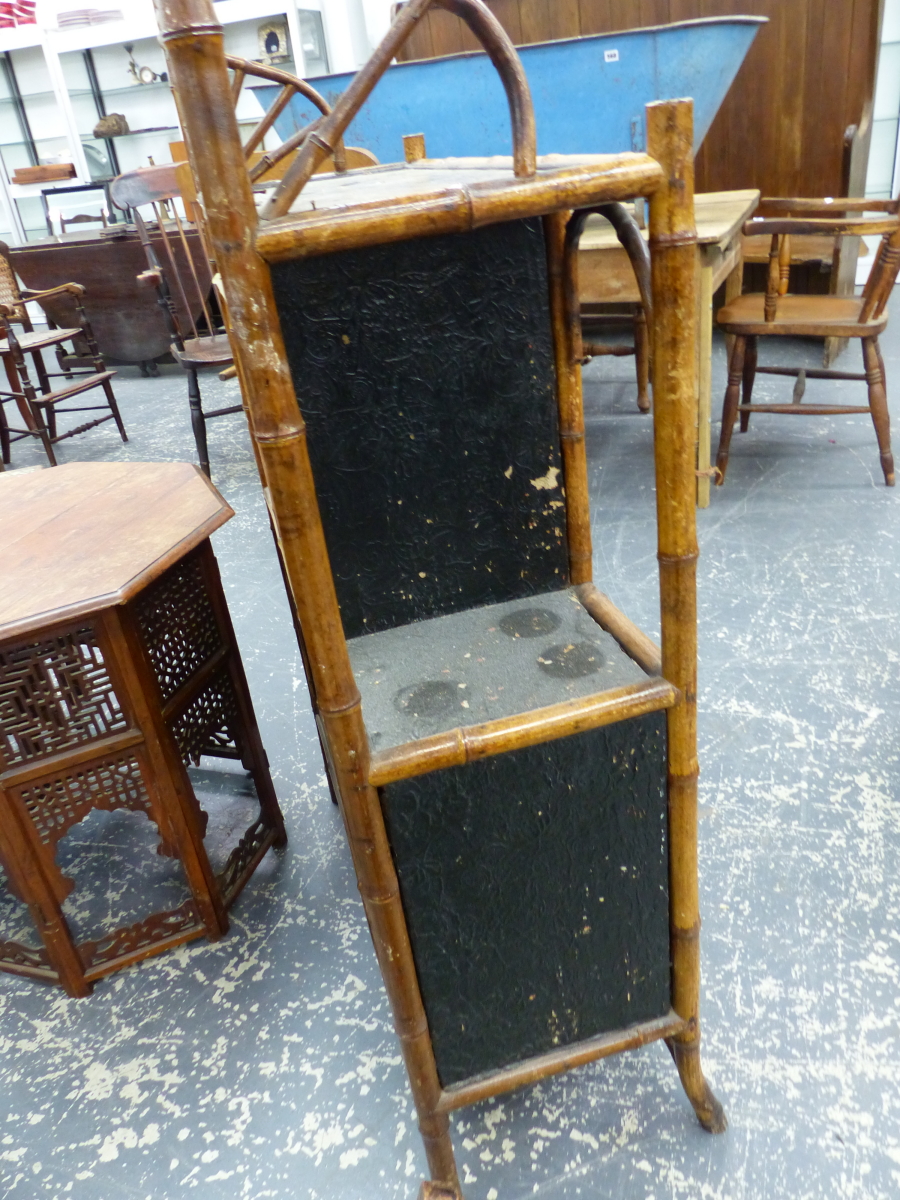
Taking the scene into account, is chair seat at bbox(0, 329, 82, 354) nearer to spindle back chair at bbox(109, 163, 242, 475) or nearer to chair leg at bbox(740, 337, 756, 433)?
spindle back chair at bbox(109, 163, 242, 475)

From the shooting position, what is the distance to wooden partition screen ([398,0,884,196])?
4.00 meters

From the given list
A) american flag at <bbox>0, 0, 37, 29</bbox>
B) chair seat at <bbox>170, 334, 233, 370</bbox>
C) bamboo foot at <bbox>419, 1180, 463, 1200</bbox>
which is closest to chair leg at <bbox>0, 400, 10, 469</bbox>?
chair seat at <bbox>170, 334, 233, 370</bbox>

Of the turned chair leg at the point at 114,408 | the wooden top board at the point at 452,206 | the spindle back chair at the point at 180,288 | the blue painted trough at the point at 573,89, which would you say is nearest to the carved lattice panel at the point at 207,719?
the wooden top board at the point at 452,206

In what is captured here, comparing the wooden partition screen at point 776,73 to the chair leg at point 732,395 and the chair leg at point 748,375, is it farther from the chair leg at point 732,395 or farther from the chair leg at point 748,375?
the chair leg at point 732,395

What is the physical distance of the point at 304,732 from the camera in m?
2.10

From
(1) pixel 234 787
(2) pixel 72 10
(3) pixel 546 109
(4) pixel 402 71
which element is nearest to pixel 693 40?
(3) pixel 546 109

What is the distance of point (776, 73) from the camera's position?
164 inches

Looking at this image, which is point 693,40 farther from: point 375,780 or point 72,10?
point 72,10

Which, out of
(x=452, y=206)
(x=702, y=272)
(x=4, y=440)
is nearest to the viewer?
(x=452, y=206)

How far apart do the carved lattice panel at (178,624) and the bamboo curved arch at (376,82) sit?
0.85 m

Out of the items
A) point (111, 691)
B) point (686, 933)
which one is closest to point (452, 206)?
point (686, 933)

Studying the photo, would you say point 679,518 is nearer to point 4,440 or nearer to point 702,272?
point 702,272

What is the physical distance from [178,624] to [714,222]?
2.13 metres

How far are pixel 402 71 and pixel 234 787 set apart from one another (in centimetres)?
299
